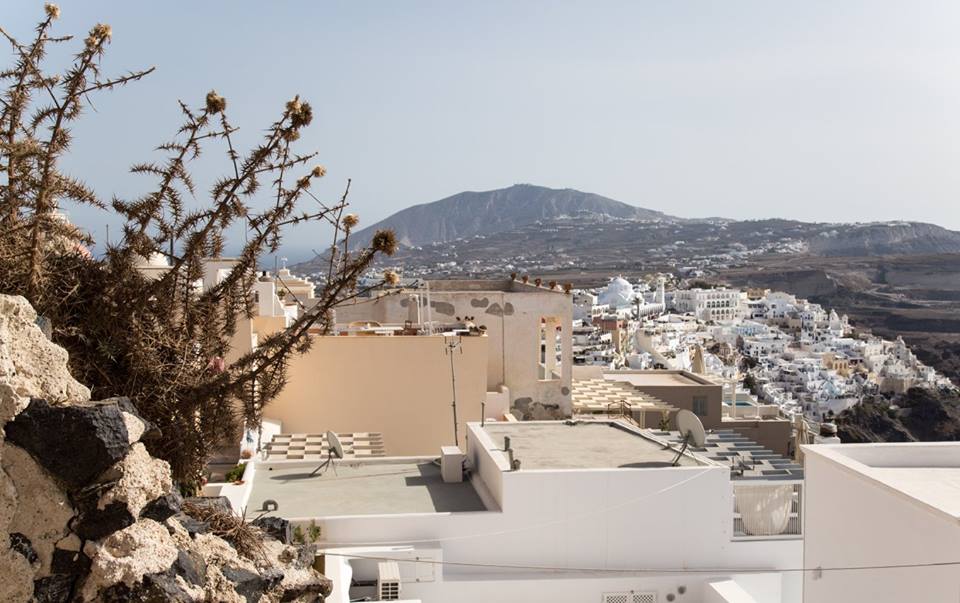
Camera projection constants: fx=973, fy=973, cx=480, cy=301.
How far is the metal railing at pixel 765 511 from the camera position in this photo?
10.5m

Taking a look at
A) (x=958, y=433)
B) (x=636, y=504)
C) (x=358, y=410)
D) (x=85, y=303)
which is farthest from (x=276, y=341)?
(x=958, y=433)

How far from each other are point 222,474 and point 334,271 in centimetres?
608

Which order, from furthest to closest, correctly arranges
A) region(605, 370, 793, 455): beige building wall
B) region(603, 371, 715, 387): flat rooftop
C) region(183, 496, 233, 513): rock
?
region(603, 371, 715, 387): flat rooftop, region(605, 370, 793, 455): beige building wall, region(183, 496, 233, 513): rock

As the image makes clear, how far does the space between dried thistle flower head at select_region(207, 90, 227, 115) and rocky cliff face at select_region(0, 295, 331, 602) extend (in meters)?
2.24

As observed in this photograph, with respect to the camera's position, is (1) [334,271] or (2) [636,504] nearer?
(1) [334,271]

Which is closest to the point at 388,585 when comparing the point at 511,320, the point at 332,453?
the point at 332,453

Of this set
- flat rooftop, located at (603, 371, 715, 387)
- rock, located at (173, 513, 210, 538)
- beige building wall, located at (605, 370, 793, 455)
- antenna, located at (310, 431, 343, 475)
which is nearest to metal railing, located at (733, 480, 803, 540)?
antenna, located at (310, 431, 343, 475)

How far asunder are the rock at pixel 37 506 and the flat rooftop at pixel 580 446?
6.82 m

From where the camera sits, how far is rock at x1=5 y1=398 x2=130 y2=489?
139 inches

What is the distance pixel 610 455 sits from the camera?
11.0 m

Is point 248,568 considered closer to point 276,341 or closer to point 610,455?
point 276,341

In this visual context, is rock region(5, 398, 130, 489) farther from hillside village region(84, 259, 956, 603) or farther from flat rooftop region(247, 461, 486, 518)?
flat rooftop region(247, 461, 486, 518)

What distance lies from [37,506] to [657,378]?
26.1 metres

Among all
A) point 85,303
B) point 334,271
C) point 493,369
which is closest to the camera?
point 85,303
